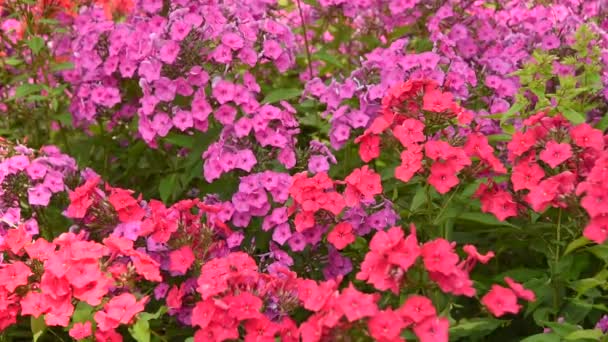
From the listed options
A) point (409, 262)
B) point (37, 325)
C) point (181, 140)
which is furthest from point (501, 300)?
point (181, 140)

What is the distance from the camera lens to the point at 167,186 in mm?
3934

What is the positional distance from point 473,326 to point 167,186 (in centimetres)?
174

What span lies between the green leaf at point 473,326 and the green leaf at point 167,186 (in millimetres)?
1448

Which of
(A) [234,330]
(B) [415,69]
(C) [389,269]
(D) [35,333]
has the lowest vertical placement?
(D) [35,333]

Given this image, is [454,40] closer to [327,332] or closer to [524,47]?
[524,47]

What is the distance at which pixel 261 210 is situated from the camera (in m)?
3.51

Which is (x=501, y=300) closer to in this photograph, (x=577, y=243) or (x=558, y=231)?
(x=577, y=243)

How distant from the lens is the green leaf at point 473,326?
2.61 meters

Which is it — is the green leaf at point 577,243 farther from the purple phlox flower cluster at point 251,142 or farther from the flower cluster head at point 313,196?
the purple phlox flower cluster at point 251,142

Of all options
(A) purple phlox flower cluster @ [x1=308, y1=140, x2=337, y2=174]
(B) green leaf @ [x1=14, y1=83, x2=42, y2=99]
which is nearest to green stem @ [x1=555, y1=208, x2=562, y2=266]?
(A) purple phlox flower cluster @ [x1=308, y1=140, x2=337, y2=174]

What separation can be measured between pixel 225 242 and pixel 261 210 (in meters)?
0.20

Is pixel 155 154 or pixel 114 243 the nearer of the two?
pixel 114 243

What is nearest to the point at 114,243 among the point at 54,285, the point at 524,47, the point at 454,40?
the point at 54,285

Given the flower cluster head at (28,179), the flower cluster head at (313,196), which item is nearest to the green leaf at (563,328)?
the flower cluster head at (313,196)
